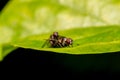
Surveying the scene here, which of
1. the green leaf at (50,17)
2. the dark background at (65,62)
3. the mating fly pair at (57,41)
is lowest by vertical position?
the dark background at (65,62)

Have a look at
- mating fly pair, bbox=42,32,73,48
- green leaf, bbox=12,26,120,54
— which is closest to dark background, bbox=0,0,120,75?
mating fly pair, bbox=42,32,73,48

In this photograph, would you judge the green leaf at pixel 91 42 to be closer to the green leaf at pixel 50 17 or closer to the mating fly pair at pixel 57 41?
the mating fly pair at pixel 57 41

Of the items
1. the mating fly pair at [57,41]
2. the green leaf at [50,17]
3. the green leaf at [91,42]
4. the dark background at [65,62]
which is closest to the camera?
the green leaf at [91,42]

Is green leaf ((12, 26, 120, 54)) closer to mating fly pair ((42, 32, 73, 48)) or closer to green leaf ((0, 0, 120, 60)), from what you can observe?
mating fly pair ((42, 32, 73, 48))

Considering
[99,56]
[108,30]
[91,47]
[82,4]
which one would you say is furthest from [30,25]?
[91,47]

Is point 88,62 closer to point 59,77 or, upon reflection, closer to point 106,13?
point 59,77

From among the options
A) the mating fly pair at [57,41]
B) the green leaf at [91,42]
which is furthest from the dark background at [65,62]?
the green leaf at [91,42]

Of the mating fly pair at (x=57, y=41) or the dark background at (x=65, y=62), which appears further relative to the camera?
the dark background at (x=65, y=62)

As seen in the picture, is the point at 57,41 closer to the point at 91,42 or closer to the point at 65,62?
the point at 65,62

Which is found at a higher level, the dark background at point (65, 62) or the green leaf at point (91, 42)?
the green leaf at point (91, 42)
